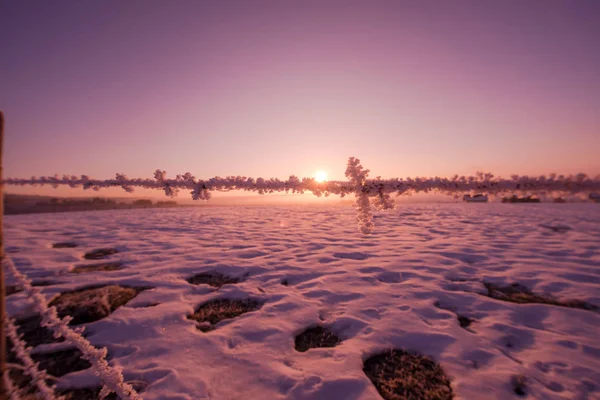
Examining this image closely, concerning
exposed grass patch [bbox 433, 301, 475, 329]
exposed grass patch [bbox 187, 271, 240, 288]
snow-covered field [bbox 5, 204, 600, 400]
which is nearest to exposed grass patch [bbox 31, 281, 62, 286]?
snow-covered field [bbox 5, 204, 600, 400]

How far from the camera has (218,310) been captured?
3242 mm

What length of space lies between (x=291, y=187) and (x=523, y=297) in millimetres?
3697

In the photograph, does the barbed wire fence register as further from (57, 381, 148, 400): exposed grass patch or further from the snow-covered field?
the snow-covered field

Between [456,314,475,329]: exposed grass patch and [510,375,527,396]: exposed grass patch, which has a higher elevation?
[456,314,475,329]: exposed grass patch

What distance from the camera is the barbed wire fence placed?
152cm

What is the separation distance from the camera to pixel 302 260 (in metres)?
5.06

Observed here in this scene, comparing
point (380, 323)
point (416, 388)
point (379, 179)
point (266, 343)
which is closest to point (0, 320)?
point (266, 343)

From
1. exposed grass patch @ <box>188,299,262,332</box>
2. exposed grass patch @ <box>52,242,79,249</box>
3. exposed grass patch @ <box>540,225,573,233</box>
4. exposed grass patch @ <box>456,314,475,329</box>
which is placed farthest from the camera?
exposed grass patch @ <box>540,225,573,233</box>

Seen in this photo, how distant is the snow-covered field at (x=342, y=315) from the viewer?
2078 mm

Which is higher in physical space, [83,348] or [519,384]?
[83,348]

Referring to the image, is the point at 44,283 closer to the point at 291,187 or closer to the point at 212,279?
the point at 212,279

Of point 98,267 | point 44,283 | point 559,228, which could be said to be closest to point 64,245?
point 98,267

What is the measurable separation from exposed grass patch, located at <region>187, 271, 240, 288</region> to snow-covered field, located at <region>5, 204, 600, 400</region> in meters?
0.17

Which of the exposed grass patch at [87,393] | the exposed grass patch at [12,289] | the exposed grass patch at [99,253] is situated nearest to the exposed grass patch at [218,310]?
the exposed grass patch at [87,393]
